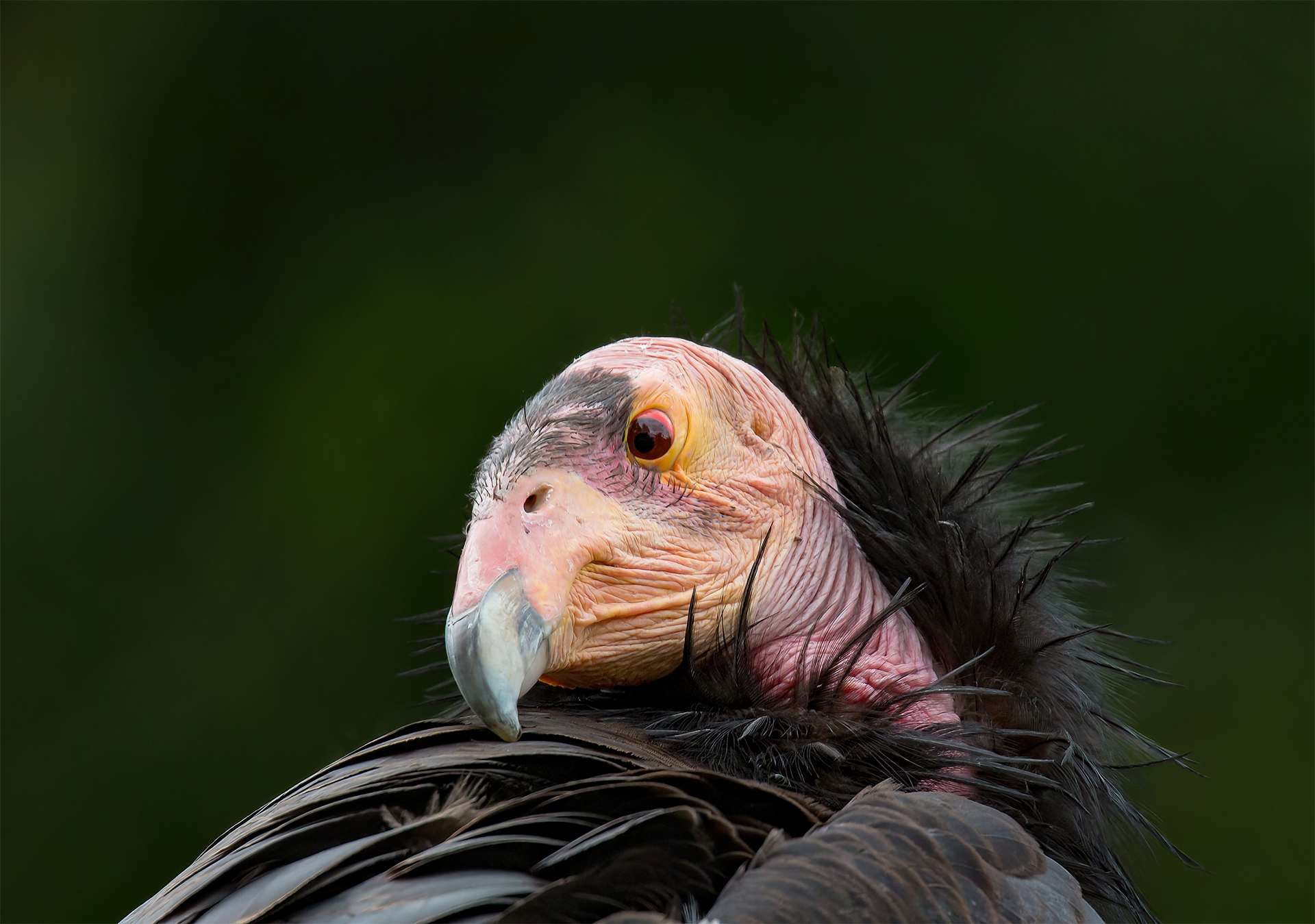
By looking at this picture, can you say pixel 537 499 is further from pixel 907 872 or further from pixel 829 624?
pixel 907 872

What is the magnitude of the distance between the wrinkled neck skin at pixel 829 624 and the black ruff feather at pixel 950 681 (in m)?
0.03

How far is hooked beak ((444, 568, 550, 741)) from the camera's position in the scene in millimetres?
1970

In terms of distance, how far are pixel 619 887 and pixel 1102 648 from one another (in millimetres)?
1579

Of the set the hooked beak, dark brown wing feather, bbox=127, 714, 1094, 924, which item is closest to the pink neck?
dark brown wing feather, bbox=127, 714, 1094, 924

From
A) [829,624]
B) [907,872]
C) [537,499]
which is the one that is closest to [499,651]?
[537,499]

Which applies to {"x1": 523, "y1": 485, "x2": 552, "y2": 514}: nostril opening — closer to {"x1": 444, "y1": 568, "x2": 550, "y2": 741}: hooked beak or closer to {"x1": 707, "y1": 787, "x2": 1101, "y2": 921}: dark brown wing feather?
{"x1": 444, "y1": 568, "x2": 550, "y2": 741}: hooked beak

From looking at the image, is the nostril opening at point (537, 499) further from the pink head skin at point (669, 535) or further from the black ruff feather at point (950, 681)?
the black ruff feather at point (950, 681)

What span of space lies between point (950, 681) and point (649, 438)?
719 mm

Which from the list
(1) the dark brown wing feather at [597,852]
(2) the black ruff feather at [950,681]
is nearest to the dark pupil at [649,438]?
(2) the black ruff feather at [950,681]

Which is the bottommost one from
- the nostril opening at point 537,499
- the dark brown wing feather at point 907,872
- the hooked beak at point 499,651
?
the dark brown wing feather at point 907,872

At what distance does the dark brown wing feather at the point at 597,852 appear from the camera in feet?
5.74

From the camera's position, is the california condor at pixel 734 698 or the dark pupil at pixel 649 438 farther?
the dark pupil at pixel 649 438

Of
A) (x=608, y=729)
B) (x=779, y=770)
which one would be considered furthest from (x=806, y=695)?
(x=608, y=729)

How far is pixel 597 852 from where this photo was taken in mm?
1804
